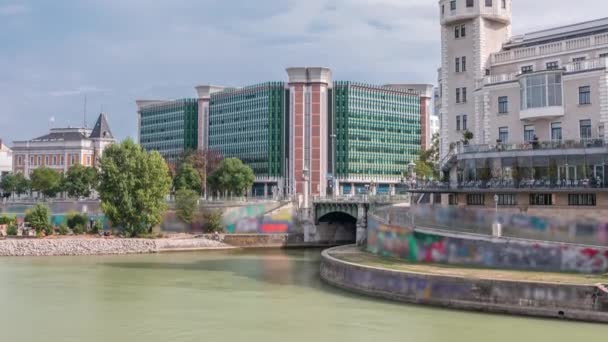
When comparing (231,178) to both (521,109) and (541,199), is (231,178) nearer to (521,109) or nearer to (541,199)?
(521,109)

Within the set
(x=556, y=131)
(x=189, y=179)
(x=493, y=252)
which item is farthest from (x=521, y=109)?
(x=189, y=179)

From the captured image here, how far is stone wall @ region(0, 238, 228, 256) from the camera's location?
81250 mm

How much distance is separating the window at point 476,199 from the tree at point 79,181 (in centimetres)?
8964

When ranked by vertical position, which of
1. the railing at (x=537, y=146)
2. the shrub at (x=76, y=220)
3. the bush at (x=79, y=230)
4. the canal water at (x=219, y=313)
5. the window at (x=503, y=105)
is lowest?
the canal water at (x=219, y=313)

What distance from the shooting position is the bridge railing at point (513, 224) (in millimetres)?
43969

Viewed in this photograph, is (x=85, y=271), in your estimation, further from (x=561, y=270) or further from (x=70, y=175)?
(x=70, y=175)

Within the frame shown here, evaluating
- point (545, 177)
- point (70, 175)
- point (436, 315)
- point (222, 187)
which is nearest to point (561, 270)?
point (436, 315)

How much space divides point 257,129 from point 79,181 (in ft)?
128

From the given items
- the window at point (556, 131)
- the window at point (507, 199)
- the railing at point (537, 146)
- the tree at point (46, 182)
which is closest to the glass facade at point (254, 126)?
the tree at point (46, 182)

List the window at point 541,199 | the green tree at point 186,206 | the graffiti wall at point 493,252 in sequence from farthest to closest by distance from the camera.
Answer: the green tree at point 186,206
the window at point 541,199
the graffiti wall at point 493,252

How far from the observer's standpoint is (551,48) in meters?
63.9

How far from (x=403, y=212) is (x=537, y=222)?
16.5 metres

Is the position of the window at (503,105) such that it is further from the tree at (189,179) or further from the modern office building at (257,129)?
the modern office building at (257,129)

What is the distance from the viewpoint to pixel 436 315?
1634 inches
